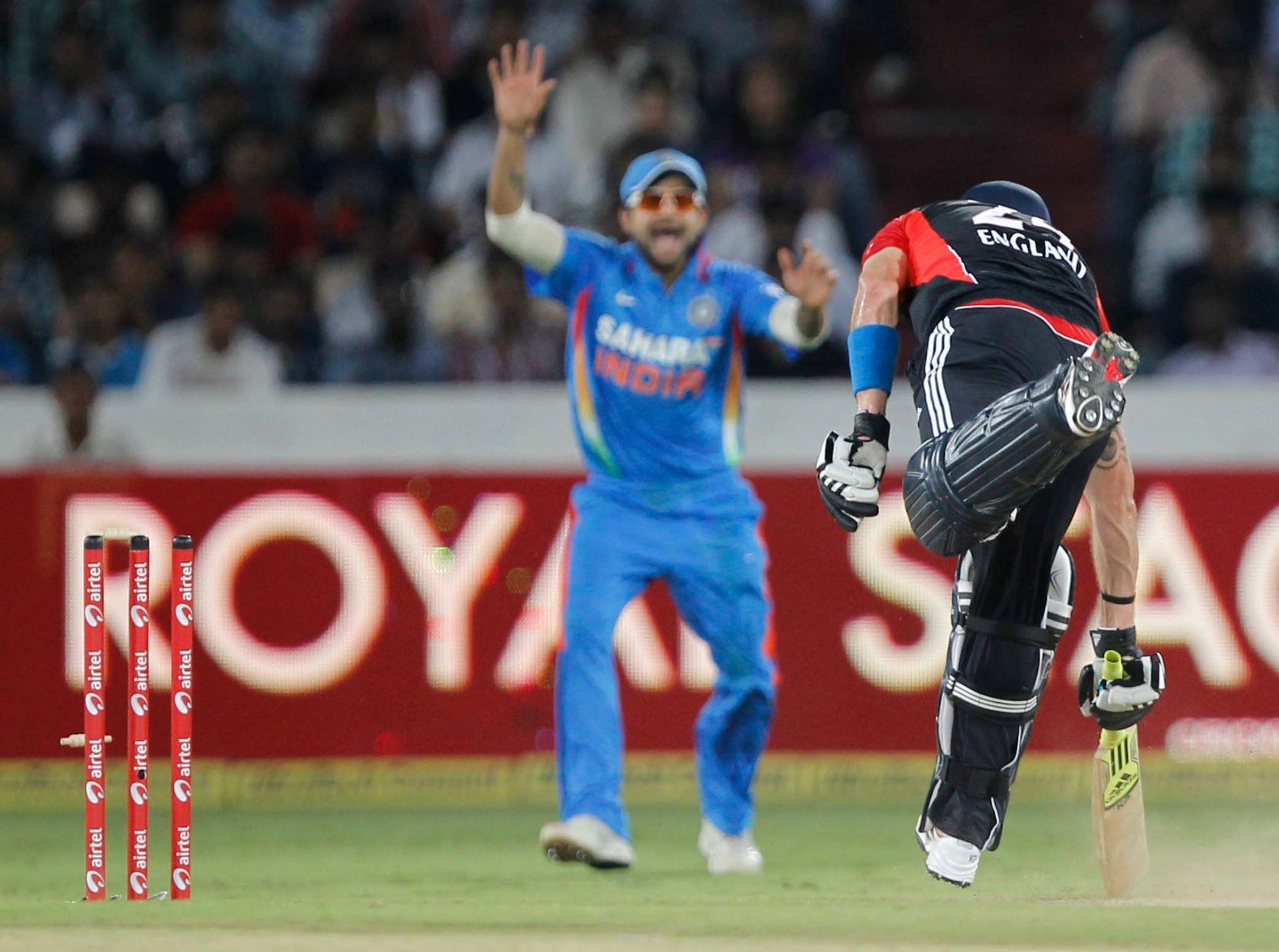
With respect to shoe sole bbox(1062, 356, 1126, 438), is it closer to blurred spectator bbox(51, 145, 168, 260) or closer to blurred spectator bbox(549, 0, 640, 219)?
blurred spectator bbox(549, 0, 640, 219)

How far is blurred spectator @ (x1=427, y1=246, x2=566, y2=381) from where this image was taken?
10.8m

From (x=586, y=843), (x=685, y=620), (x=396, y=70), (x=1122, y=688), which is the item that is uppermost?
(x=396, y=70)

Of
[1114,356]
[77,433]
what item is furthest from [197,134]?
[1114,356]

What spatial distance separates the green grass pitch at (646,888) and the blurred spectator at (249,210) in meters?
3.56

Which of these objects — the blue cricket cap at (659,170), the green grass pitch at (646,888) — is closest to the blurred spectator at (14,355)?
the green grass pitch at (646,888)

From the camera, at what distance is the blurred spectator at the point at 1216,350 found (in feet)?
36.3

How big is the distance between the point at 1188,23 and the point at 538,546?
234 inches

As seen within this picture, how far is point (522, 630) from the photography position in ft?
30.2

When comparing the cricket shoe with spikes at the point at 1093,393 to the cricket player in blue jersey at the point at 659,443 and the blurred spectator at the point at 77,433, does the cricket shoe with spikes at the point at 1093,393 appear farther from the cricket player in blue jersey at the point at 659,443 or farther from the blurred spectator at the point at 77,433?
the blurred spectator at the point at 77,433

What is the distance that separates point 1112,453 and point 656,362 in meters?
2.01

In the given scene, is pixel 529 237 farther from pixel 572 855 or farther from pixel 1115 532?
pixel 1115 532

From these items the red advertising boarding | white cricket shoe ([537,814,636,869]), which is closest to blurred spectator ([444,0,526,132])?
the red advertising boarding

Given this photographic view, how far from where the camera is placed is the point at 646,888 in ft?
23.0

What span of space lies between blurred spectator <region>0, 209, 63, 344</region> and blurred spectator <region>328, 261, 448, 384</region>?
1.66 metres
